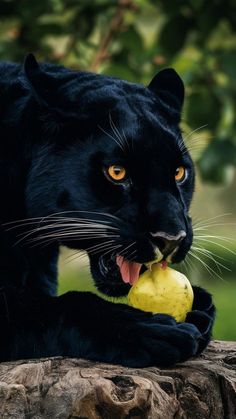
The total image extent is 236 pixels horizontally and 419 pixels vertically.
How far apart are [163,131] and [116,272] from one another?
0.57 meters

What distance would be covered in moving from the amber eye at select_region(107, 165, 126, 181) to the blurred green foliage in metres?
2.41

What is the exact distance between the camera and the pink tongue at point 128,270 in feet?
12.8

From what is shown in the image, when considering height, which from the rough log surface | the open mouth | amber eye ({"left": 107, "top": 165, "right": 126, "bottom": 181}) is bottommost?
the rough log surface

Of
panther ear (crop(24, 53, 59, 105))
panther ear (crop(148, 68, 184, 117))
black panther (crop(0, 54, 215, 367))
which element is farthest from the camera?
panther ear (crop(148, 68, 184, 117))

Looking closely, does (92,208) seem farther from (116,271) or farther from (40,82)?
(40,82)

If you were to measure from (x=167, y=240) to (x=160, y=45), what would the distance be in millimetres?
3011

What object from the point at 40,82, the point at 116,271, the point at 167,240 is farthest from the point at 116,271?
the point at 40,82

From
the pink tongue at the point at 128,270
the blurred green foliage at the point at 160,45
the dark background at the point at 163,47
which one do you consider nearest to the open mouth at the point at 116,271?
the pink tongue at the point at 128,270

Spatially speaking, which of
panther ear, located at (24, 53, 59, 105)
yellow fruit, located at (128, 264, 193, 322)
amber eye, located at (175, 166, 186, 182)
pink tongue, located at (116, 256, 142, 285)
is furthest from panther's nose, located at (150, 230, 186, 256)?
panther ear, located at (24, 53, 59, 105)

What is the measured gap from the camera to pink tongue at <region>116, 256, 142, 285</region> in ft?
12.8

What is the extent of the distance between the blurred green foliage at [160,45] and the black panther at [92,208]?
2.05 meters

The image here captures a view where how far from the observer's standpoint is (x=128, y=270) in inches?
154

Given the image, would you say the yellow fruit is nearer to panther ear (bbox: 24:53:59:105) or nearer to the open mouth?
the open mouth

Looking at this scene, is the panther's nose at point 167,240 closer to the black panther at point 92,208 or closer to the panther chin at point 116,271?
the black panther at point 92,208
